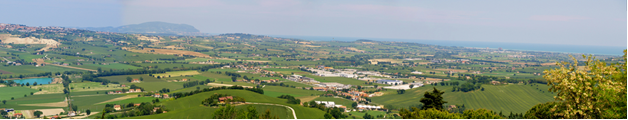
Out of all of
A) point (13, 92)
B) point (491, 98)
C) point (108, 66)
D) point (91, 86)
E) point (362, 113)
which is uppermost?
point (108, 66)

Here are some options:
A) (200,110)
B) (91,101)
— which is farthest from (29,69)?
(200,110)

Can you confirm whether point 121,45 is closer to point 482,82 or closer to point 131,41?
point 131,41

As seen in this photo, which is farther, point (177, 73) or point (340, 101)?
point (177, 73)

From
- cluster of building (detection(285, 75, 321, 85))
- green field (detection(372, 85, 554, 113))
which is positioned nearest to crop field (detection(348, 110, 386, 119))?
green field (detection(372, 85, 554, 113))

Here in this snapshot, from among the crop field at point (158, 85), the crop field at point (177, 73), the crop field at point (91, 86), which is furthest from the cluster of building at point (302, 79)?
the crop field at point (91, 86)

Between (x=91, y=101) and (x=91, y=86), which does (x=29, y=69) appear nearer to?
(x=91, y=86)
